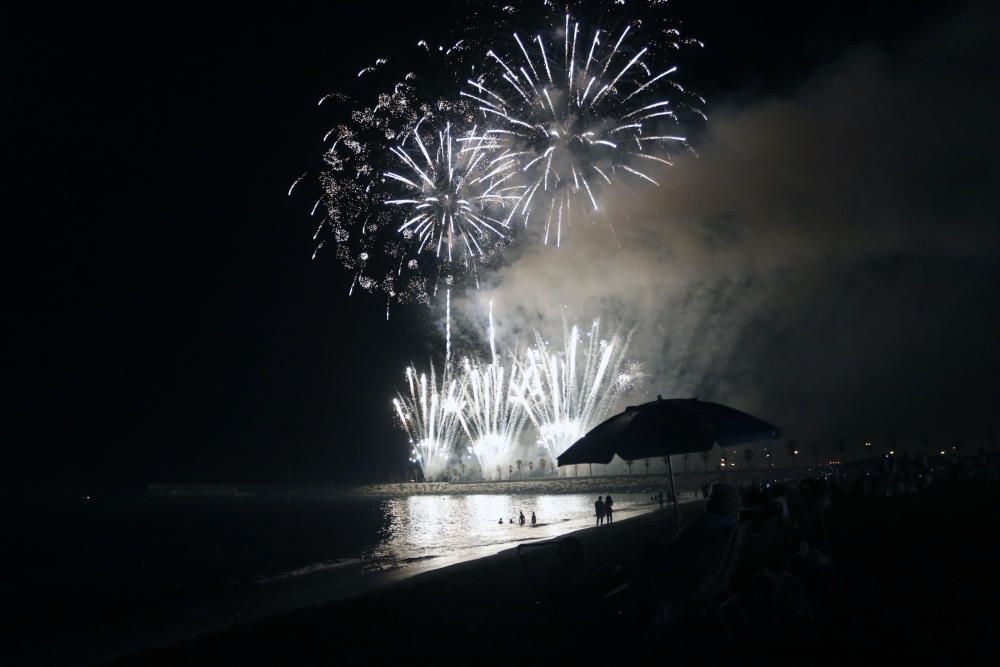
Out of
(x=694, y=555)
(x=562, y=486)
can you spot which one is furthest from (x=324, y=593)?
(x=562, y=486)

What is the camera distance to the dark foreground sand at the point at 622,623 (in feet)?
17.7

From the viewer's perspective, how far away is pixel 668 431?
795cm

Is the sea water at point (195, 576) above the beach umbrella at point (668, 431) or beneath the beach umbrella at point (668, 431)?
beneath

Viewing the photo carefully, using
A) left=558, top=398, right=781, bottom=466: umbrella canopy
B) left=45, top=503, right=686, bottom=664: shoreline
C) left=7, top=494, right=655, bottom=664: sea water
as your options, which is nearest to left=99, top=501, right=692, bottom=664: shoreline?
left=45, top=503, right=686, bottom=664: shoreline

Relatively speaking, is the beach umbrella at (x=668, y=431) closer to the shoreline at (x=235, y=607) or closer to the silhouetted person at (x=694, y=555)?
the silhouetted person at (x=694, y=555)

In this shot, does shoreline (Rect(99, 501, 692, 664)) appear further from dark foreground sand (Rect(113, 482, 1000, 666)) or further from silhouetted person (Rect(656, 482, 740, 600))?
silhouetted person (Rect(656, 482, 740, 600))

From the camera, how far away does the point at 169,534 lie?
2670 inches

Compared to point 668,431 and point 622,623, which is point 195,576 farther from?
point 668,431

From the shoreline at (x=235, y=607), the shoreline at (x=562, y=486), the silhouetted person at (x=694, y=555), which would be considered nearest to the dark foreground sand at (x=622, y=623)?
the silhouetted person at (x=694, y=555)

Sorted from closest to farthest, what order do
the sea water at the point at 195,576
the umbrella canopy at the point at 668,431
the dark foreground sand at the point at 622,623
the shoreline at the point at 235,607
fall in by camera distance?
the dark foreground sand at the point at 622,623 < the umbrella canopy at the point at 668,431 < the shoreline at the point at 235,607 < the sea water at the point at 195,576

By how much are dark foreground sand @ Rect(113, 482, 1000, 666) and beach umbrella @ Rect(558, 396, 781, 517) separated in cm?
141

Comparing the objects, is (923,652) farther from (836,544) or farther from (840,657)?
(836,544)

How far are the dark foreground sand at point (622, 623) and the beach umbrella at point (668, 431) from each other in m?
1.41

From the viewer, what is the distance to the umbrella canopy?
7.91 meters
